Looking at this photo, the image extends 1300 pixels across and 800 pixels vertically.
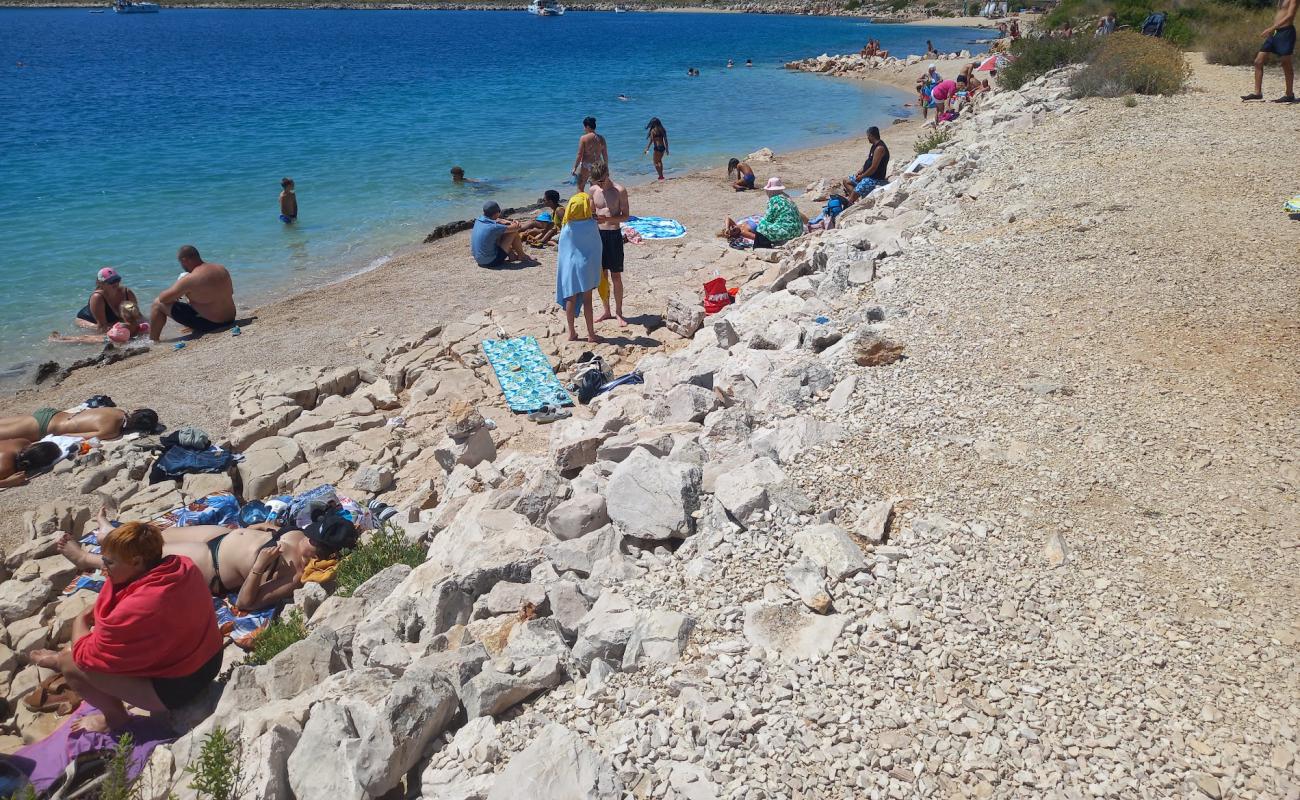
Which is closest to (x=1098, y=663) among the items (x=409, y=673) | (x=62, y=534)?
(x=409, y=673)

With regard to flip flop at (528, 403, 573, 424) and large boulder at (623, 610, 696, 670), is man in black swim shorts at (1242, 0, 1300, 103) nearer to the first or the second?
flip flop at (528, 403, 573, 424)

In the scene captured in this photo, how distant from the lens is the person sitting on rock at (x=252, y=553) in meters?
5.35

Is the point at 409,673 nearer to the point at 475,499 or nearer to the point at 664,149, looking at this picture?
the point at 475,499

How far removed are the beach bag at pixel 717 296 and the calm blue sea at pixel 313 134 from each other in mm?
7117

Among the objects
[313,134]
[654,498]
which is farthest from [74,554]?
[313,134]

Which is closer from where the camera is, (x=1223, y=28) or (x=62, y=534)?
(x=62, y=534)

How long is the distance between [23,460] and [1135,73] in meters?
16.0

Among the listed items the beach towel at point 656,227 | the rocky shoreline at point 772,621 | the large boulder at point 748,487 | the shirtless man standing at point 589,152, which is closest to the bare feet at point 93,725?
the rocky shoreline at point 772,621

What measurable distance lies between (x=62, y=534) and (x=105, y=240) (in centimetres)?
1215

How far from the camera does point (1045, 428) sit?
14.9 feet

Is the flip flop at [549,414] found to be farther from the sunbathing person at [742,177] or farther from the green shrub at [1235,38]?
the green shrub at [1235,38]

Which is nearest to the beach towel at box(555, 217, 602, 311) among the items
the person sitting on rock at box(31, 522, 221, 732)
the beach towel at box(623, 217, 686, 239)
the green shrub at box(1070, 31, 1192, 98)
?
the beach towel at box(623, 217, 686, 239)

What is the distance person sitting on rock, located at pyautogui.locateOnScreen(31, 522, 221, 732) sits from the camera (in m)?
4.15

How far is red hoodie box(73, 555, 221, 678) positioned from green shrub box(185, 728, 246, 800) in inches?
46.9
